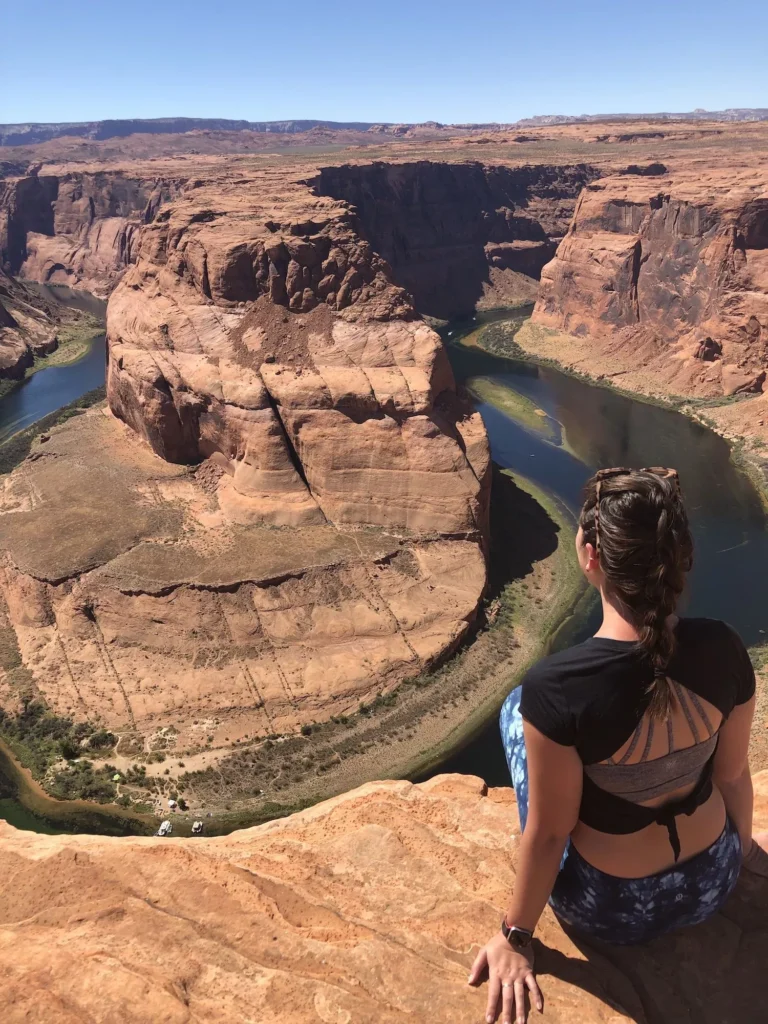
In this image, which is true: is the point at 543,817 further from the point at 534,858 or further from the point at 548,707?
the point at 548,707

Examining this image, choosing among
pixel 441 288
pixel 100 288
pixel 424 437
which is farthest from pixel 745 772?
pixel 100 288

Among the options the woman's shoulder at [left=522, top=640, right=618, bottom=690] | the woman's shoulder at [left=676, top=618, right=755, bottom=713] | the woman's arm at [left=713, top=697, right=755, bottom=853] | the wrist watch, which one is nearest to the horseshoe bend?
the wrist watch

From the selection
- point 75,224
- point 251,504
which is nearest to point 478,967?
point 251,504

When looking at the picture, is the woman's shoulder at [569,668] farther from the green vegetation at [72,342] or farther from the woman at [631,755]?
the green vegetation at [72,342]

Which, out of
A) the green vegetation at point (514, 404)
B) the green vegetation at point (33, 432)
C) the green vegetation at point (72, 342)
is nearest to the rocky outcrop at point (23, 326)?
the green vegetation at point (72, 342)

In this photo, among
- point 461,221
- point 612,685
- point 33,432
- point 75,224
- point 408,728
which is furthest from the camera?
point 75,224

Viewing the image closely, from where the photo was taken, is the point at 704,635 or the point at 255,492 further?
the point at 255,492

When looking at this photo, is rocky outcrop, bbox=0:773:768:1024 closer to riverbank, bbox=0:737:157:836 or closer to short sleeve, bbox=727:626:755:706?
short sleeve, bbox=727:626:755:706

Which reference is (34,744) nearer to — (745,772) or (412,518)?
(412,518)
